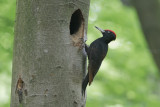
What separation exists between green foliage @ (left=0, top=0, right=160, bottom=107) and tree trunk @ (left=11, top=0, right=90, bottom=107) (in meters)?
1.54

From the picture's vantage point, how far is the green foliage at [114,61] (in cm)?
476

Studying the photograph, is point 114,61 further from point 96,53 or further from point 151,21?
point 96,53

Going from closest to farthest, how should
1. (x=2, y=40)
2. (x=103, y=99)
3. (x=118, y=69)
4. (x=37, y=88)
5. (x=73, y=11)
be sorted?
(x=37, y=88) → (x=73, y=11) → (x=2, y=40) → (x=103, y=99) → (x=118, y=69)

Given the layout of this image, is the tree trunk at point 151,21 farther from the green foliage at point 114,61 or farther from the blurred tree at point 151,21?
the green foliage at point 114,61

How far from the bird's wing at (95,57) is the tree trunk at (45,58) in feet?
2.07

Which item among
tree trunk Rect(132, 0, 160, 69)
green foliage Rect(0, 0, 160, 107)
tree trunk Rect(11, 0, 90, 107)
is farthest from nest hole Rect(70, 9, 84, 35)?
tree trunk Rect(132, 0, 160, 69)

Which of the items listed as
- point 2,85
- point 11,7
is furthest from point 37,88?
point 2,85

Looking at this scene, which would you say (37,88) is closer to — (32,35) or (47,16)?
(32,35)

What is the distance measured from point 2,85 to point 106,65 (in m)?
2.92

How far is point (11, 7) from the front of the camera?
15.2 feet

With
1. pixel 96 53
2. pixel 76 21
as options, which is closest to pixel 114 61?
pixel 96 53

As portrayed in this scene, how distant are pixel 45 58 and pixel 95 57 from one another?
1.29 m

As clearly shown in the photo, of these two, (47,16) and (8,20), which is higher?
(8,20)

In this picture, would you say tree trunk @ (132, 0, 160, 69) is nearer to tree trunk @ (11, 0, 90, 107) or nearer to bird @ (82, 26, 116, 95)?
bird @ (82, 26, 116, 95)
